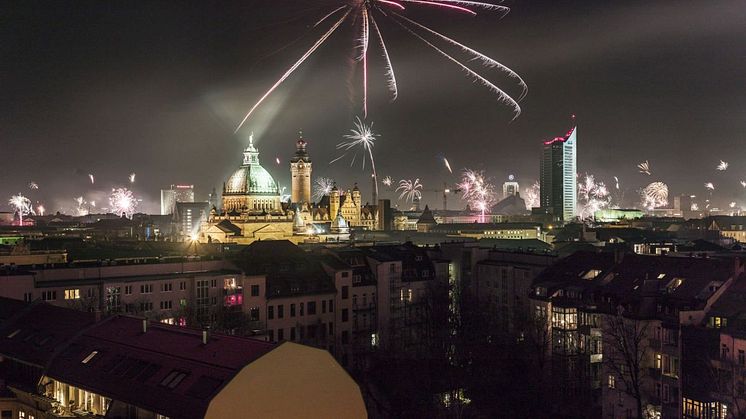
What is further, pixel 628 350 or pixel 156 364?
pixel 628 350

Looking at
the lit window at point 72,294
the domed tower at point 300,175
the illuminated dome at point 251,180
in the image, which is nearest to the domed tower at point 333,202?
the domed tower at point 300,175

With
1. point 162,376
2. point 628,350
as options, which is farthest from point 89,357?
point 628,350

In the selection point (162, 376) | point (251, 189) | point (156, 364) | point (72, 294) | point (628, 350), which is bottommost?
point (628, 350)

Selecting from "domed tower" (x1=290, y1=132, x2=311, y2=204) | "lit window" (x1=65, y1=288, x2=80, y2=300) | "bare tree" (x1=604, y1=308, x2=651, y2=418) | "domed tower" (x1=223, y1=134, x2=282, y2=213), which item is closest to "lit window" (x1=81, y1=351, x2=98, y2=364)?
"lit window" (x1=65, y1=288, x2=80, y2=300)

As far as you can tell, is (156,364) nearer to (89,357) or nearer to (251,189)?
(89,357)

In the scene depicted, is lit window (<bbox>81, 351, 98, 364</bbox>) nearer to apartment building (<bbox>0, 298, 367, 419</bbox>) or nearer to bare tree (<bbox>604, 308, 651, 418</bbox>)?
apartment building (<bbox>0, 298, 367, 419</bbox>)

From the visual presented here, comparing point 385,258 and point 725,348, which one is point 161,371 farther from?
point 385,258

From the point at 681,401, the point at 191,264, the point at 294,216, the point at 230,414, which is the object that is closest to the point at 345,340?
the point at 191,264
